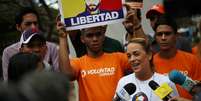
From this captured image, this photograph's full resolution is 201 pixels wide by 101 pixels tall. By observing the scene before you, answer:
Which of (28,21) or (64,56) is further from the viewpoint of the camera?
(28,21)

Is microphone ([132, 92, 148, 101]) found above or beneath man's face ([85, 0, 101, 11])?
beneath

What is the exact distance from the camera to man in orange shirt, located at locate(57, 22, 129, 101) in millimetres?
4512

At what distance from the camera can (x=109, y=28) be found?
7.51m

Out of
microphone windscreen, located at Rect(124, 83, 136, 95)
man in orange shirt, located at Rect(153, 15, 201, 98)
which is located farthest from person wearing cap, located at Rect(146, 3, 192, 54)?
microphone windscreen, located at Rect(124, 83, 136, 95)

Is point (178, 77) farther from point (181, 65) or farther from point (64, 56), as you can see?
Answer: point (64, 56)

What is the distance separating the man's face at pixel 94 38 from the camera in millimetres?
4637

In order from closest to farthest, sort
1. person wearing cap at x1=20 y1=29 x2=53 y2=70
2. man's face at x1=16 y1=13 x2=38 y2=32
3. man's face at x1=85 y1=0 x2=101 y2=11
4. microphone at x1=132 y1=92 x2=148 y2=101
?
1. microphone at x1=132 y1=92 x2=148 y2=101
2. man's face at x1=85 y1=0 x2=101 y2=11
3. person wearing cap at x1=20 y1=29 x2=53 y2=70
4. man's face at x1=16 y1=13 x2=38 y2=32

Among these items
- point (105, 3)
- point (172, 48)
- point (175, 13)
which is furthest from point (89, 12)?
point (175, 13)

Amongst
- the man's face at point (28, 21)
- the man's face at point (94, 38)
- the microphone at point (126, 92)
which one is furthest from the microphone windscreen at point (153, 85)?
the man's face at point (28, 21)

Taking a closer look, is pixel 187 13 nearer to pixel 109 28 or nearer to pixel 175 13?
pixel 175 13

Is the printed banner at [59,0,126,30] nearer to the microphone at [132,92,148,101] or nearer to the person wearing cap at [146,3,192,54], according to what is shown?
the person wearing cap at [146,3,192,54]

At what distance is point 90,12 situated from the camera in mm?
4719

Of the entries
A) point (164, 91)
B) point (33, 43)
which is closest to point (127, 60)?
point (164, 91)

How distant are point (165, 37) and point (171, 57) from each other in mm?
202
